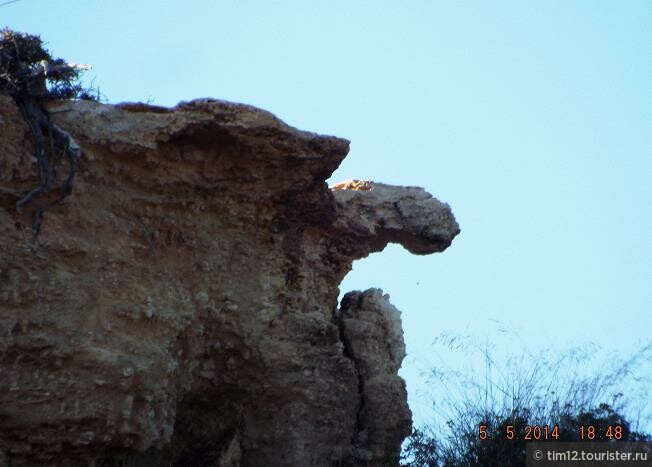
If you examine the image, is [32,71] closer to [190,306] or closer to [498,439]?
[190,306]

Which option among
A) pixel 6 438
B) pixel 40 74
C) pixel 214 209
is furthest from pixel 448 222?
pixel 6 438

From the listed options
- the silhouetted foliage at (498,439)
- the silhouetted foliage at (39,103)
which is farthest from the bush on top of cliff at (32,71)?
the silhouetted foliage at (498,439)

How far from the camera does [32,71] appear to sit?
7.45 metres

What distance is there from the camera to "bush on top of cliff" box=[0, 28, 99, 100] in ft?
23.9

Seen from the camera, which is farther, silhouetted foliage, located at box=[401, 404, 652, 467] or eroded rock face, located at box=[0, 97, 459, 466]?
silhouetted foliage, located at box=[401, 404, 652, 467]

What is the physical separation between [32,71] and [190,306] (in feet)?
6.61

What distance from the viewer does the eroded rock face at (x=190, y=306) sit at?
6.63 m

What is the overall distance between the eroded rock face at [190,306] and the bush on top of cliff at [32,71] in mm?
231

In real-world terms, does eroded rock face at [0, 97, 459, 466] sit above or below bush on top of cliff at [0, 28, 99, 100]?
below

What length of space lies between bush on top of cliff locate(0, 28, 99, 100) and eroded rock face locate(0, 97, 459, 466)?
9.1 inches

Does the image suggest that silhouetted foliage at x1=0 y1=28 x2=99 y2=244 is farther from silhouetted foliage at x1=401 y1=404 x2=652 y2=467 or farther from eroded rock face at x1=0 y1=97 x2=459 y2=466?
silhouetted foliage at x1=401 y1=404 x2=652 y2=467
